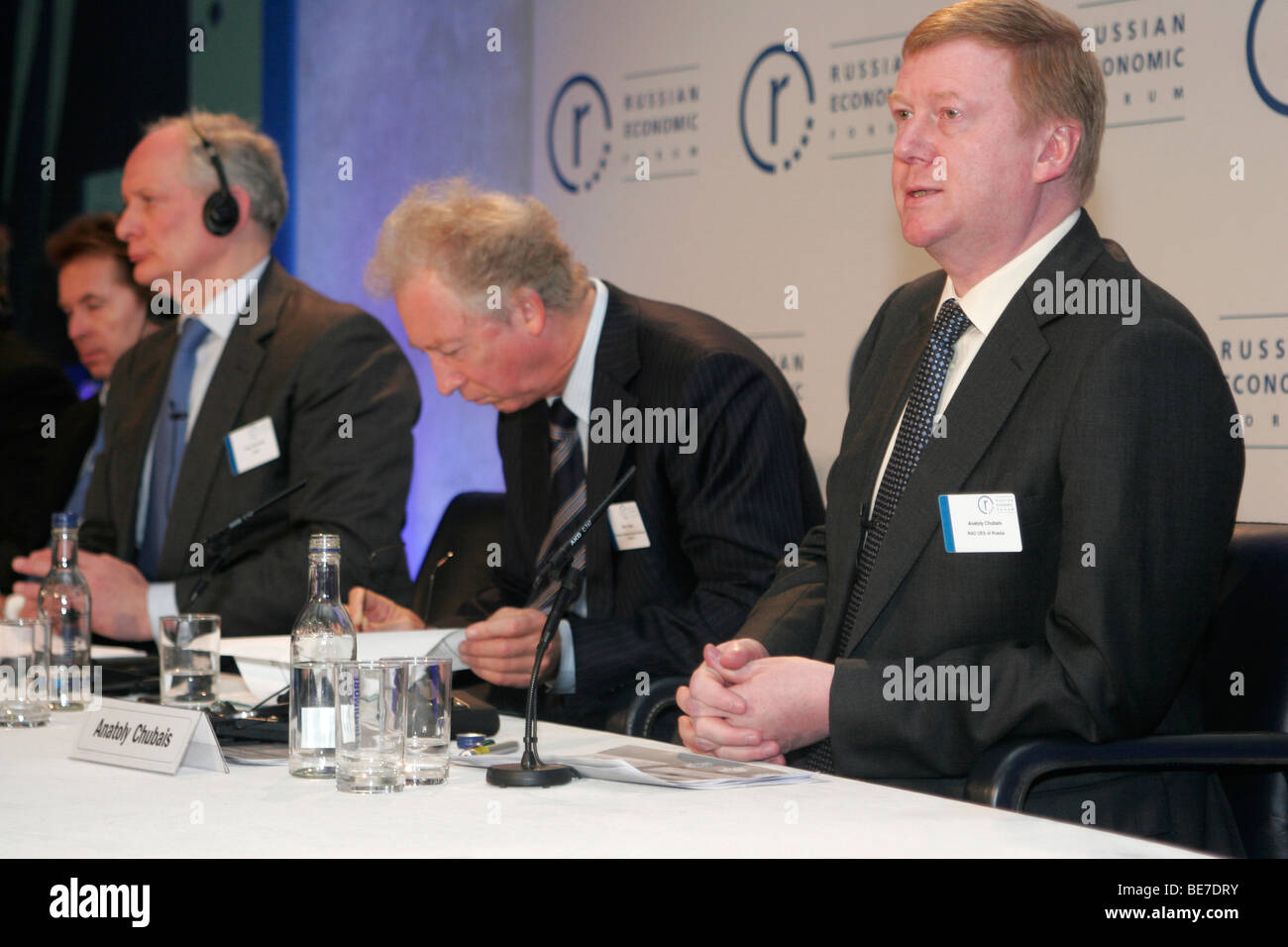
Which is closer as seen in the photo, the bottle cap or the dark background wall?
the bottle cap

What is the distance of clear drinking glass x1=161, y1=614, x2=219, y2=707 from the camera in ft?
6.77

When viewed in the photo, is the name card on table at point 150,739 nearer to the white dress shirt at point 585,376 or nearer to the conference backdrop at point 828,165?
the white dress shirt at point 585,376

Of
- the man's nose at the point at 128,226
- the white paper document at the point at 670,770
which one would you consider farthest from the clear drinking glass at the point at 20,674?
the man's nose at the point at 128,226

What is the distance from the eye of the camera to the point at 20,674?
193cm

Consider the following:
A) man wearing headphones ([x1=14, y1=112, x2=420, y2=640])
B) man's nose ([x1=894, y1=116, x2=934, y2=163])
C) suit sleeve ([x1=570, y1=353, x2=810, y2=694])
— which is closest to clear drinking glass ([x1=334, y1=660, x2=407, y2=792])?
suit sleeve ([x1=570, y1=353, x2=810, y2=694])

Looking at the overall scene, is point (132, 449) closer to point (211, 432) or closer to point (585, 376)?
point (211, 432)

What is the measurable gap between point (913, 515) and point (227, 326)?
197 centimetres

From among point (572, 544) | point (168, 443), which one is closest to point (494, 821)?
point (572, 544)

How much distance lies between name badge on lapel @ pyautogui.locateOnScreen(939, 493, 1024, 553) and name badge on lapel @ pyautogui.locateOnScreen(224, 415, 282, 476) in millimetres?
1762

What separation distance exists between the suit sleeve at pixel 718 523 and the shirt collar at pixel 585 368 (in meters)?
0.26

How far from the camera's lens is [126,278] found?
4.69 m

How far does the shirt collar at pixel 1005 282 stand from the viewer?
193cm

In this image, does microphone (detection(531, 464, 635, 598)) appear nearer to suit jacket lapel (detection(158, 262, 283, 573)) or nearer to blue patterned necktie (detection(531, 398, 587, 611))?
blue patterned necktie (detection(531, 398, 587, 611))

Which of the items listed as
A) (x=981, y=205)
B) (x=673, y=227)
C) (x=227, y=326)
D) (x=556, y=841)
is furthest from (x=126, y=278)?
(x=556, y=841)
